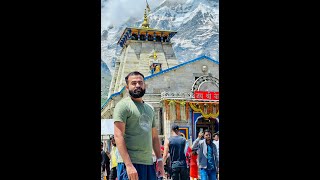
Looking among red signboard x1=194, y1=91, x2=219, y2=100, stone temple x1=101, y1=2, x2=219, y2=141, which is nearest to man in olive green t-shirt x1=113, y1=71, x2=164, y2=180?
stone temple x1=101, y1=2, x2=219, y2=141

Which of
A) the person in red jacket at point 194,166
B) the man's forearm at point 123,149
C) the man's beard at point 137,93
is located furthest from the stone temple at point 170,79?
the man's forearm at point 123,149

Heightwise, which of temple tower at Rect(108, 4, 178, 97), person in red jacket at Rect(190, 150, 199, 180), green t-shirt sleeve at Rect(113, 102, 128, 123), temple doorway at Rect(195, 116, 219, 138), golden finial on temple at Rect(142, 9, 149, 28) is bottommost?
person in red jacket at Rect(190, 150, 199, 180)

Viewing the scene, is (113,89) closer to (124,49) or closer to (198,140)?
(124,49)

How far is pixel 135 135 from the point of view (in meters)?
4.20

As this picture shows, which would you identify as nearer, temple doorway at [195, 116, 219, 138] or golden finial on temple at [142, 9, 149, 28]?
→ golden finial on temple at [142, 9, 149, 28]

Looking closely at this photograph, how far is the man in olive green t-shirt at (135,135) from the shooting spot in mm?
4145

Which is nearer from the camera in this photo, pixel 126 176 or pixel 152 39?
pixel 126 176

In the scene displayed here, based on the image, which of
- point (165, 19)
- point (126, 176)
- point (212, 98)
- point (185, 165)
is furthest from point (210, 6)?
point (126, 176)

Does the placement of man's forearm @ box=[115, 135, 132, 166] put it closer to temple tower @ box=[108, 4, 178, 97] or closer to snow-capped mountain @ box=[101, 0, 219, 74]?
temple tower @ box=[108, 4, 178, 97]

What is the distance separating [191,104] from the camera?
5375 millimetres

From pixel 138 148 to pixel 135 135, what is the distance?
126 mm

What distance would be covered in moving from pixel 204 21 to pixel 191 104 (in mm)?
975

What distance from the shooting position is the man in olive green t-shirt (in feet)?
13.6
